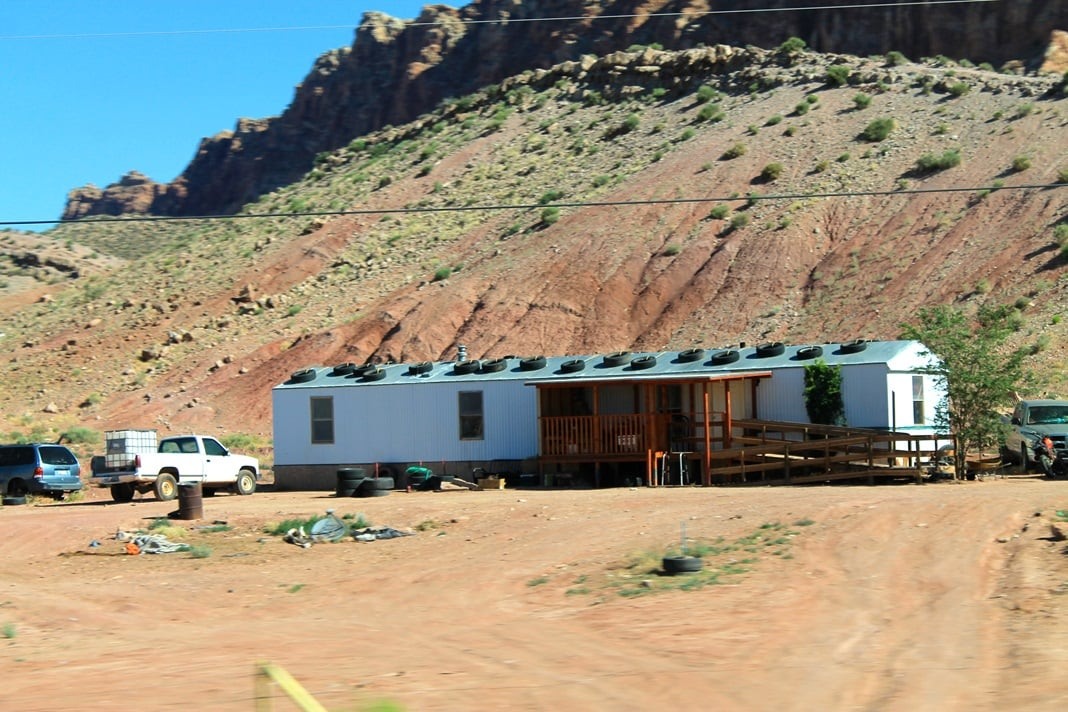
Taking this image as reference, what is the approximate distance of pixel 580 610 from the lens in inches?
629

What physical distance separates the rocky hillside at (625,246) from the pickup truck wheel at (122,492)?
1529 centimetres

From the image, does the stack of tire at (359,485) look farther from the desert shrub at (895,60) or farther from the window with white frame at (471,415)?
the desert shrub at (895,60)

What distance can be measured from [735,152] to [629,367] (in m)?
32.8

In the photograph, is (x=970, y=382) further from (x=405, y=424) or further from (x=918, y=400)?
(x=405, y=424)

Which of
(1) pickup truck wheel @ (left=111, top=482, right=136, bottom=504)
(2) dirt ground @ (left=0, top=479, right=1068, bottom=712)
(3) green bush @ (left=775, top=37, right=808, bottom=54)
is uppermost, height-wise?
(3) green bush @ (left=775, top=37, right=808, bottom=54)

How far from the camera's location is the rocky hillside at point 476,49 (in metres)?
85.4

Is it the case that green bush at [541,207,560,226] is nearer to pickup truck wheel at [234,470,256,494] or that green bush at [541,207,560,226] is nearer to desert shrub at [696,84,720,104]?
desert shrub at [696,84,720,104]

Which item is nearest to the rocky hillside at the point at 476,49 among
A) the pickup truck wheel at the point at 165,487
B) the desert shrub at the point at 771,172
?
the desert shrub at the point at 771,172

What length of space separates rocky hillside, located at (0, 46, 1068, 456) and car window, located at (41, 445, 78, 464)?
14.2 m

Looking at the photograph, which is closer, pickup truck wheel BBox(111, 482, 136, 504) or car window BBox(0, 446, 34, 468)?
pickup truck wheel BBox(111, 482, 136, 504)

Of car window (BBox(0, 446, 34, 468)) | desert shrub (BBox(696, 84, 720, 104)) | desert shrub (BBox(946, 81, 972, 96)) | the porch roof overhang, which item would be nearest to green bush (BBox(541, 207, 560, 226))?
desert shrub (BBox(696, 84, 720, 104))

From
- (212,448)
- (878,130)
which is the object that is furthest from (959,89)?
(212,448)

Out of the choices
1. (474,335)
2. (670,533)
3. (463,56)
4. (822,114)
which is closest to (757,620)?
(670,533)

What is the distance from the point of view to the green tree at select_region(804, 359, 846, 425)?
106ft
